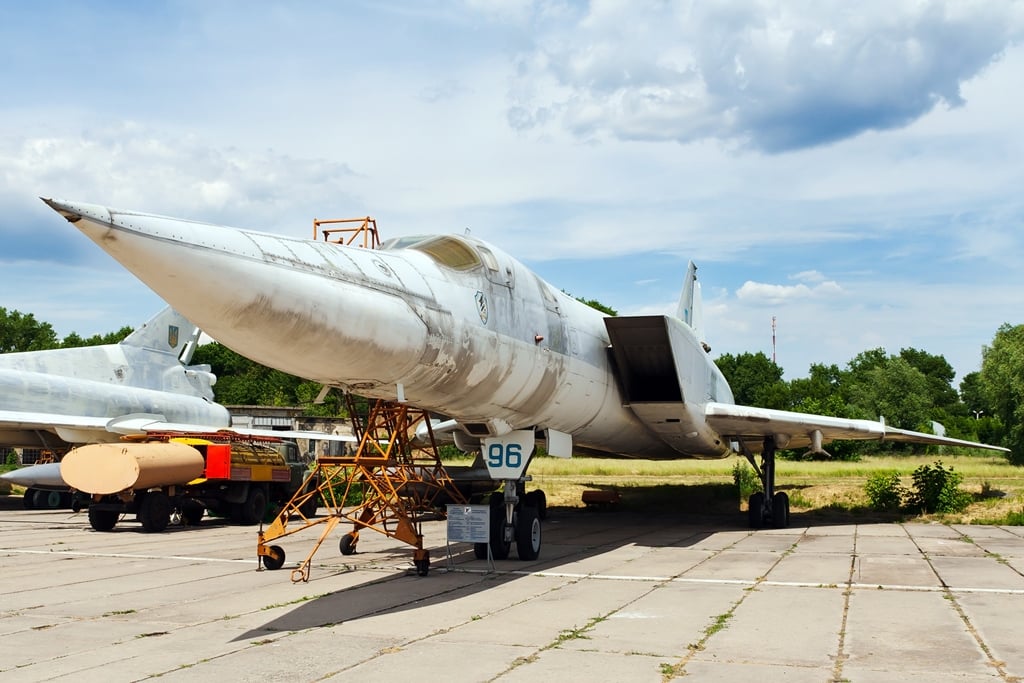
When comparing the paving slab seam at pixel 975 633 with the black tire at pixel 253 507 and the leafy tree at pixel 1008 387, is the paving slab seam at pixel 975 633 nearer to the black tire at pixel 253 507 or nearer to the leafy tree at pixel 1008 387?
the black tire at pixel 253 507

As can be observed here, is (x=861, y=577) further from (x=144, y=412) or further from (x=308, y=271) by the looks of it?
(x=144, y=412)

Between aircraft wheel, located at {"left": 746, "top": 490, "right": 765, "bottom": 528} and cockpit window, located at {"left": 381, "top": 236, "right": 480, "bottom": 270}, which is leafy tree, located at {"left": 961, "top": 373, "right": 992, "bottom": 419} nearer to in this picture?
aircraft wheel, located at {"left": 746, "top": 490, "right": 765, "bottom": 528}

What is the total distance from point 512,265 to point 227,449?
8.53 metres

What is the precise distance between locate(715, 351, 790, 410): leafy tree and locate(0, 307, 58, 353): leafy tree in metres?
62.1

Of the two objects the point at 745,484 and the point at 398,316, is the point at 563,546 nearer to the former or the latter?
the point at 398,316

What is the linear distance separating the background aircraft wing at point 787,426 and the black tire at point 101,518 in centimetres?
1053

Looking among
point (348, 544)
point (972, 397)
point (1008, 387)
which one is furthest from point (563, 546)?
point (972, 397)

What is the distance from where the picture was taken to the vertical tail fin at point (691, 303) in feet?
69.9

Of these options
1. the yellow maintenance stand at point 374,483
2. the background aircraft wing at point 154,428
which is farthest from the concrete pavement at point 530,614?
the background aircraft wing at point 154,428

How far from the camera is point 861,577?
9.55 m

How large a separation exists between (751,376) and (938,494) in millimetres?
80947

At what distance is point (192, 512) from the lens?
59.5 ft

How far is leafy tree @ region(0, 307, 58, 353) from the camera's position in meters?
69.0

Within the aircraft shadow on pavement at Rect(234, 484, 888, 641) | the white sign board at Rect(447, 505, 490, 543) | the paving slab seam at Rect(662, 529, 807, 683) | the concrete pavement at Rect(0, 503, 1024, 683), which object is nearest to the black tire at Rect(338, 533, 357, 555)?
the concrete pavement at Rect(0, 503, 1024, 683)
